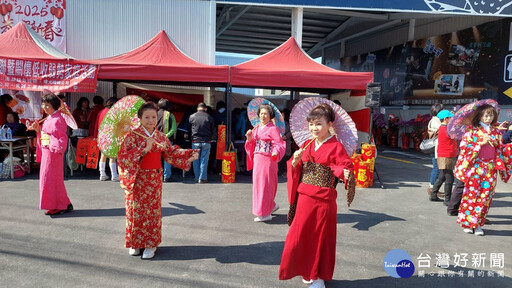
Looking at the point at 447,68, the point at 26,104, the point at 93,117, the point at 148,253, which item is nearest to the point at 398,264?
the point at 148,253

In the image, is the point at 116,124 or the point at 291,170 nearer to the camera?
the point at 291,170

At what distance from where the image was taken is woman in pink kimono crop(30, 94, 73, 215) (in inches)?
172

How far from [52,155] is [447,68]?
1499 cm

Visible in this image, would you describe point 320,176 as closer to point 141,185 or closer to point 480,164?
point 141,185

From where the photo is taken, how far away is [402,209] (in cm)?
543

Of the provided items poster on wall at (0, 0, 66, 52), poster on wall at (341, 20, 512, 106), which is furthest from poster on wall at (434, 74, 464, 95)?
poster on wall at (0, 0, 66, 52)

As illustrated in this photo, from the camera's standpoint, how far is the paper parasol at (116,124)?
307cm

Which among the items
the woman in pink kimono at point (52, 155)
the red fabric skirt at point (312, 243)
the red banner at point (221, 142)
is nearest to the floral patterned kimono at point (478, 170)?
the red fabric skirt at point (312, 243)

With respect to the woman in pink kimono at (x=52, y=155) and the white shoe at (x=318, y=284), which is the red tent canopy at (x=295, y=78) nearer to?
the woman in pink kimono at (x=52, y=155)

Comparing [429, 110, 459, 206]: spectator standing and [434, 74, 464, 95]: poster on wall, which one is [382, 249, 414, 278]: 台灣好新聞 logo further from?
[434, 74, 464, 95]: poster on wall

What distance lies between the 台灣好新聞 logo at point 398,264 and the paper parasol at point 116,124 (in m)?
2.77

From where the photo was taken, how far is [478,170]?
4.23 m

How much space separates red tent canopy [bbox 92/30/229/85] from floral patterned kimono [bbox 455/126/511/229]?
4.71 meters

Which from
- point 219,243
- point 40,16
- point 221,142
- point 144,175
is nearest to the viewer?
point 144,175
